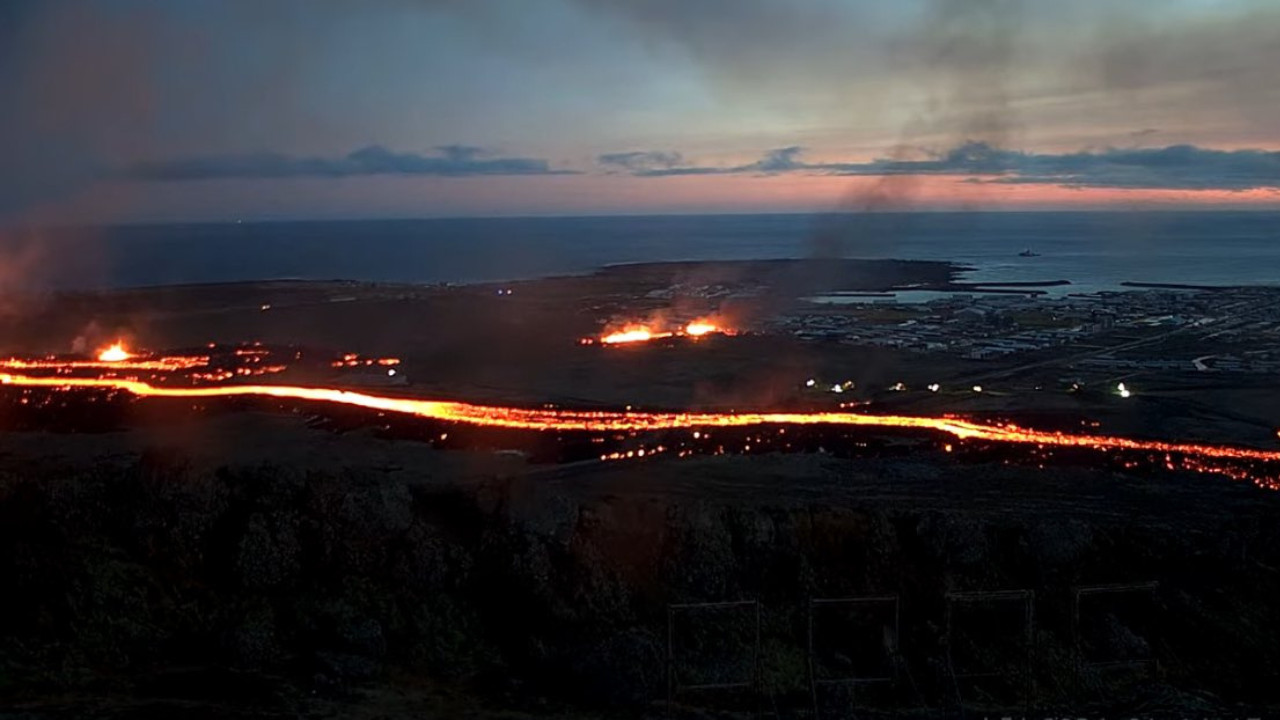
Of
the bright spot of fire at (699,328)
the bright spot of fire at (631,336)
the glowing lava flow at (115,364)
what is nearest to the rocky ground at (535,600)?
the glowing lava flow at (115,364)

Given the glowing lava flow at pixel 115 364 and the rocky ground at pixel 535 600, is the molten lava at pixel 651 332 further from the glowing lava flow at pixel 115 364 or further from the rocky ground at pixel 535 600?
the rocky ground at pixel 535 600

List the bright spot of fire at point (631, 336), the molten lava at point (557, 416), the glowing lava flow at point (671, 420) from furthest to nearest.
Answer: the bright spot of fire at point (631, 336) → the glowing lava flow at point (671, 420) → the molten lava at point (557, 416)

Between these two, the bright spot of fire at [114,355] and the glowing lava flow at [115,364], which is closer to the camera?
the glowing lava flow at [115,364]

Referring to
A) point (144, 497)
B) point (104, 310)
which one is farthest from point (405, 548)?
point (104, 310)

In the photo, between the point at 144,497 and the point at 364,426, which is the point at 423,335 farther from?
the point at 144,497

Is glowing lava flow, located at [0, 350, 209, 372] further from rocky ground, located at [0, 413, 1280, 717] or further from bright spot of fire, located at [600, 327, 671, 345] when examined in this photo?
rocky ground, located at [0, 413, 1280, 717]
